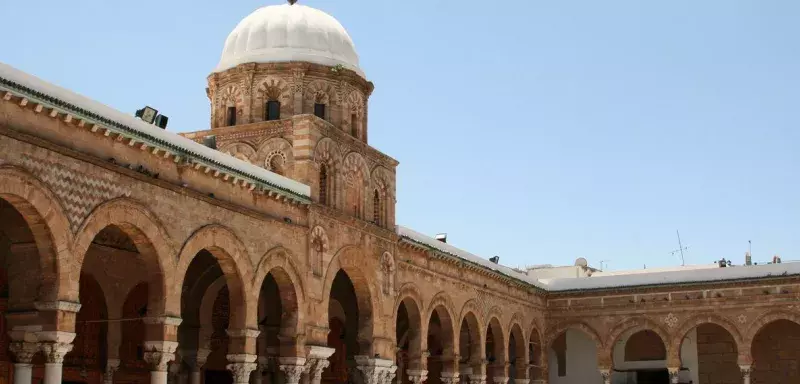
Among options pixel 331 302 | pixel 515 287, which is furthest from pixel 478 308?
pixel 331 302

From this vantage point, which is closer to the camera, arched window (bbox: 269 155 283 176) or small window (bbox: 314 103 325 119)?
arched window (bbox: 269 155 283 176)

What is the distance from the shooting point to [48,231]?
1232 centimetres

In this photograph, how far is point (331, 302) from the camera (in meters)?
22.7

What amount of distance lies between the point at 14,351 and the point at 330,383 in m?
11.4

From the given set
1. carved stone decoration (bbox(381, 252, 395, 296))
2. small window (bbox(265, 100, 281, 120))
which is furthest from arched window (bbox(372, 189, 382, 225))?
small window (bbox(265, 100, 281, 120))

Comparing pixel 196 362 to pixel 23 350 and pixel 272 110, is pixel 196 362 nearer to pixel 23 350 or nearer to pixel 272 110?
pixel 272 110

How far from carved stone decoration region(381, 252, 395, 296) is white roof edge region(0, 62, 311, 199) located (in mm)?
3231

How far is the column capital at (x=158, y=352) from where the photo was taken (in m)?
14.4

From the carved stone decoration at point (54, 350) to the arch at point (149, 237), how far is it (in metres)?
1.51

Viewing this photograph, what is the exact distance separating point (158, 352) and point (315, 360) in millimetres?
4367

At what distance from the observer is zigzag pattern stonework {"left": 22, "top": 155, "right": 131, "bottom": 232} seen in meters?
12.4

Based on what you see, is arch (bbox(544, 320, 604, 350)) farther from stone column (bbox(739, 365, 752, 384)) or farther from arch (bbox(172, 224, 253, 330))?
arch (bbox(172, 224, 253, 330))

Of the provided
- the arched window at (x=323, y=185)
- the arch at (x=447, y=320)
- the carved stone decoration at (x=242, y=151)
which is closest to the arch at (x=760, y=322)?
the arch at (x=447, y=320)

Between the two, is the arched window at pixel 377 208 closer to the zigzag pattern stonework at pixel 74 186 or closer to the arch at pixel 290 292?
the arch at pixel 290 292
